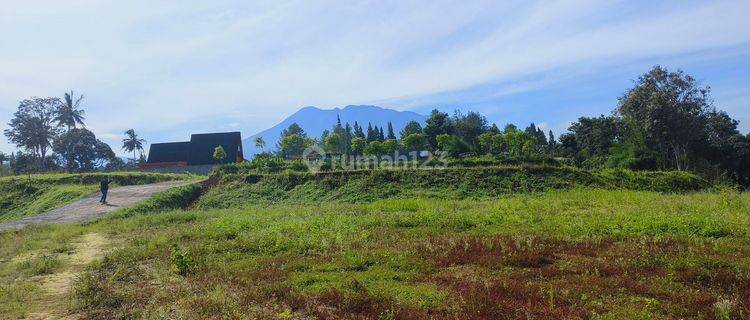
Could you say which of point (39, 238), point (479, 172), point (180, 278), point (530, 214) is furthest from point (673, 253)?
point (479, 172)

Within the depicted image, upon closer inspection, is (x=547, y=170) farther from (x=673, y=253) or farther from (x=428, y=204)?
(x=673, y=253)

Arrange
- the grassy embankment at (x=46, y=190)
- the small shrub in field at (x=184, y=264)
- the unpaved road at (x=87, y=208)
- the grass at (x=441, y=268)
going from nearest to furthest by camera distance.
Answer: the grass at (x=441, y=268)
the small shrub in field at (x=184, y=264)
the unpaved road at (x=87, y=208)
the grassy embankment at (x=46, y=190)

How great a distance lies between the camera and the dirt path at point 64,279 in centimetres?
659

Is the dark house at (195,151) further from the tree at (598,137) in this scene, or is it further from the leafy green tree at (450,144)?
the tree at (598,137)

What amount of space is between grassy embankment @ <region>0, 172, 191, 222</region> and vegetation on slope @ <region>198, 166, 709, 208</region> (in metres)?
9.10

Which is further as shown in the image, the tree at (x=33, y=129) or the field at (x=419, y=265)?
the tree at (x=33, y=129)

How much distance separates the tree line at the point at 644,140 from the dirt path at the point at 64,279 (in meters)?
20.1

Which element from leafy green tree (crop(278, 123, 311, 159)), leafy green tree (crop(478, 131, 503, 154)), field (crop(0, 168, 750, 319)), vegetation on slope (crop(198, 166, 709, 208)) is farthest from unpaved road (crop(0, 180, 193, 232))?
leafy green tree (crop(278, 123, 311, 159))

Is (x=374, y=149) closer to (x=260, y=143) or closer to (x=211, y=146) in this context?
(x=211, y=146)

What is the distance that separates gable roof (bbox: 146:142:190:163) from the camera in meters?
56.4

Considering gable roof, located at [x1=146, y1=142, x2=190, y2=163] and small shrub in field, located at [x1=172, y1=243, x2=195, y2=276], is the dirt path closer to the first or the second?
small shrub in field, located at [x1=172, y1=243, x2=195, y2=276]

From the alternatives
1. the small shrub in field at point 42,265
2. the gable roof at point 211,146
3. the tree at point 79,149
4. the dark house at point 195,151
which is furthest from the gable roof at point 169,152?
the small shrub in field at point 42,265

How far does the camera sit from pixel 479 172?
78.0 feet

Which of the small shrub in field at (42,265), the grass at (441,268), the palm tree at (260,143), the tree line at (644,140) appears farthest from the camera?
the palm tree at (260,143)
